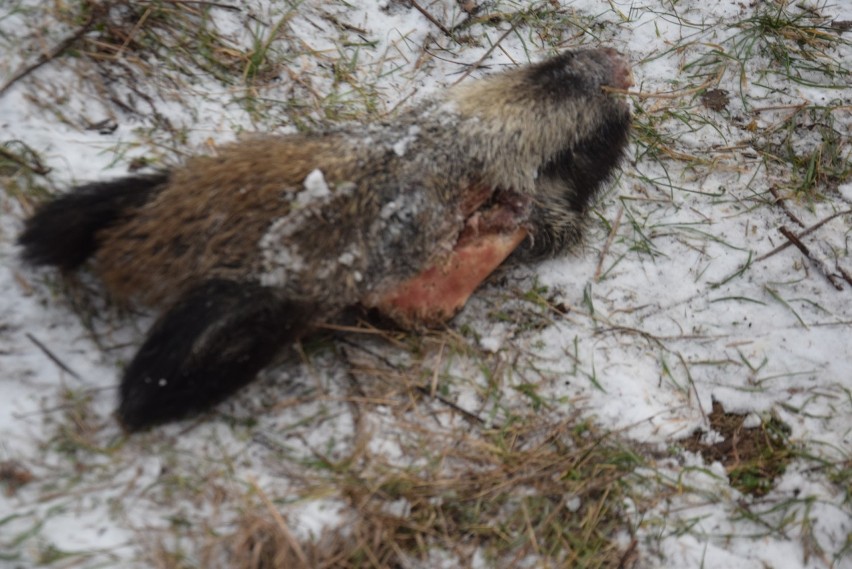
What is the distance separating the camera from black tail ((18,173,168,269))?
2039 mm

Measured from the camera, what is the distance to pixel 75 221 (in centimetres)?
204

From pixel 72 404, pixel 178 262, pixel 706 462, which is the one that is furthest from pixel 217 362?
pixel 706 462

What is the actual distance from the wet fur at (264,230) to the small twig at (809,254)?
1.24 meters

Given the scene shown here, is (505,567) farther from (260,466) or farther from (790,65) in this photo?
(790,65)

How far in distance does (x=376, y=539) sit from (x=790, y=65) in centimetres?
323

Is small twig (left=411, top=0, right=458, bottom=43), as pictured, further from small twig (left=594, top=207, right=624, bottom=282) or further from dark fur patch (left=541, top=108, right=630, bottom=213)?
small twig (left=594, top=207, right=624, bottom=282)

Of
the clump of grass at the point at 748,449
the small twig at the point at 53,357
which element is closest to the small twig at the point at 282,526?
the small twig at the point at 53,357

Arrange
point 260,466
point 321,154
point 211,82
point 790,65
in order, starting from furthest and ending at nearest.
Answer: point 790,65
point 211,82
point 321,154
point 260,466

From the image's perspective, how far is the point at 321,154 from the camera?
89.9 inches

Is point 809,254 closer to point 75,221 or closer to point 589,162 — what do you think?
point 589,162

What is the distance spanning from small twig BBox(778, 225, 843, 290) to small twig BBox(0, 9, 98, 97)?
301cm

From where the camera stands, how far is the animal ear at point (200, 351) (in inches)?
75.1

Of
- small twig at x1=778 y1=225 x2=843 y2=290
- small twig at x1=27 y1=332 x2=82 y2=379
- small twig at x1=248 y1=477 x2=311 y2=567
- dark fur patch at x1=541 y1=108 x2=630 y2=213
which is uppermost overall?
dark fur patch at x1=541 y1=108 x2=630 y2=213

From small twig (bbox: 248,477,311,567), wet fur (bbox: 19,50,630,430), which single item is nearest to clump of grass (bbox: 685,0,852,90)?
wet fur (bbox: 19,50,630,430)
